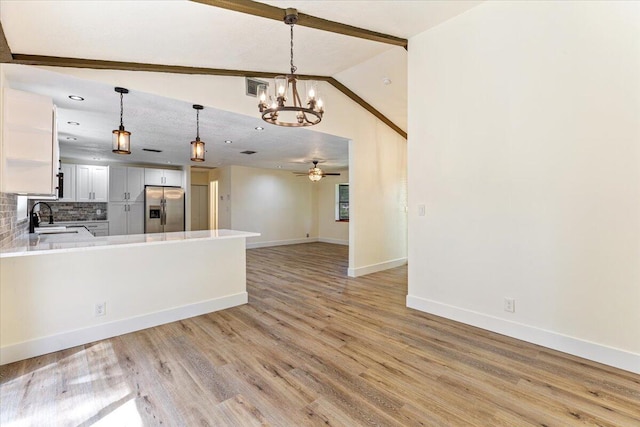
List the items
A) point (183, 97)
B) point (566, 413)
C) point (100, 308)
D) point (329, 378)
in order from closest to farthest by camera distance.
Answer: point (566, 413)
point (329, 378)
point (100, 308)
point (183, 97)

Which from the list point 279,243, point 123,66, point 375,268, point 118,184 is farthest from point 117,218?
point 375,268

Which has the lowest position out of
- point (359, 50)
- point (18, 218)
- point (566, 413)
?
point (566, 413)

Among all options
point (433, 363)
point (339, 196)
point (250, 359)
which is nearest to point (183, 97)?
point (250, 359)

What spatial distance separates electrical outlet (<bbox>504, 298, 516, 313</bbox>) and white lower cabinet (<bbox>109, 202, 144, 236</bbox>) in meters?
8.20

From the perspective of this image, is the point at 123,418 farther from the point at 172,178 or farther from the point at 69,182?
the point at 172,178

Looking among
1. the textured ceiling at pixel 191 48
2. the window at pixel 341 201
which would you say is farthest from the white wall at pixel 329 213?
the textured ceiling at pixel 191 48

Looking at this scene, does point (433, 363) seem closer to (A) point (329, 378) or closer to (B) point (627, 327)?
(A) point (329, 378)

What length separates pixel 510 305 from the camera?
2873 mm

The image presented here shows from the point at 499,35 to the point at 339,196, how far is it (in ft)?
23.9

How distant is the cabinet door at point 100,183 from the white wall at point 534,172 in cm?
735

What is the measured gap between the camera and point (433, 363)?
238cm

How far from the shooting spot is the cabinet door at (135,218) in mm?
7754

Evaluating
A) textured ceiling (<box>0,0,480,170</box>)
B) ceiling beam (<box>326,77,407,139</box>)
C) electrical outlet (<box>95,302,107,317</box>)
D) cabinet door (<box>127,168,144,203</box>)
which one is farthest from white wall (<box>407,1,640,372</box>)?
cabinet door (<box>127,168,144,203</box>)

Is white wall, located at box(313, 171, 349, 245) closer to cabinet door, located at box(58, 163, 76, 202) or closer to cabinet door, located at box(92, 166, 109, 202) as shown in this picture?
cabinet door, located at box(92, 166, 109, 202)
